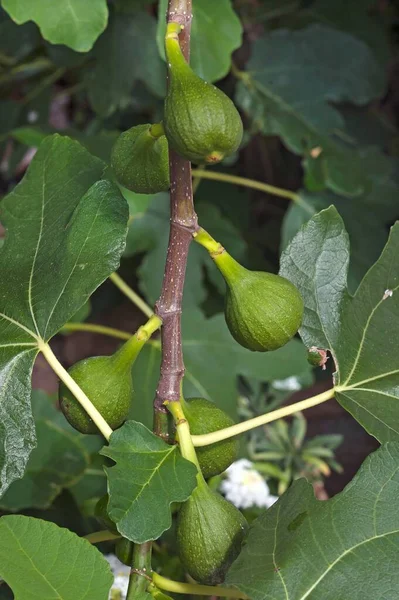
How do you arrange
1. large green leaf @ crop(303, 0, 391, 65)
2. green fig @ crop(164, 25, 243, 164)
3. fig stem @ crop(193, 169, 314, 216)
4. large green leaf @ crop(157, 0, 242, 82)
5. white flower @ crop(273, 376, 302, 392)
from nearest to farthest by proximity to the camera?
green fig @ crop(164, 25, 243, 164)
large green leaf @ crop(157, 0, 242, 82)
fig stem @ crop(193, 169, 314, 216)
white flower @ crop(273, 376, 302, 392)
large green leaf @ crop(303, 0, 391, 65)

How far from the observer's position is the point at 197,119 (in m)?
0.48

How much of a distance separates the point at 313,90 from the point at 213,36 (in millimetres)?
394

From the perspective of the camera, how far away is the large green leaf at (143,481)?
528mm

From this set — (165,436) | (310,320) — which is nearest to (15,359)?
(165,436)

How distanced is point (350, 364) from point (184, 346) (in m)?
0.54

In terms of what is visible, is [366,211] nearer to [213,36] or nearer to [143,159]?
[213,36]

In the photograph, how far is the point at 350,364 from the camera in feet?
2.17

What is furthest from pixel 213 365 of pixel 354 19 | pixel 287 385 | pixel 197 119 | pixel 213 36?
pixel 354 19

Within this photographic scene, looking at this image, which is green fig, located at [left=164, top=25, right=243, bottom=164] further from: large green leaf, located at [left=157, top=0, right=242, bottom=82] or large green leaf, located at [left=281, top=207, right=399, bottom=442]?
large green leaf, located at [left=157, top=0, right=242, bottom=82]

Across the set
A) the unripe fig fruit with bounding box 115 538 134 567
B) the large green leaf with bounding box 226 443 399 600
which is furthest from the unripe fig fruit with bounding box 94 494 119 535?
the large green leaf with bounding box 226 443 399 600

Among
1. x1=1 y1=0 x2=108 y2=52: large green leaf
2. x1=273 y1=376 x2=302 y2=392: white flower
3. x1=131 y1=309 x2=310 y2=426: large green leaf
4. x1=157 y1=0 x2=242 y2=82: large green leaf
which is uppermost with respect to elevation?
x1=1 y1=0 x2=108 y2=52: large green leaf

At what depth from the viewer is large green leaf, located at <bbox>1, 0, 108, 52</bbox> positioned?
88cm

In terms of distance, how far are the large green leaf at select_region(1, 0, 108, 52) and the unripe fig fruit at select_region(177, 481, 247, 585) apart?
22.2 inches

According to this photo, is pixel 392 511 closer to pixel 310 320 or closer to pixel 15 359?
pixel 310 320
